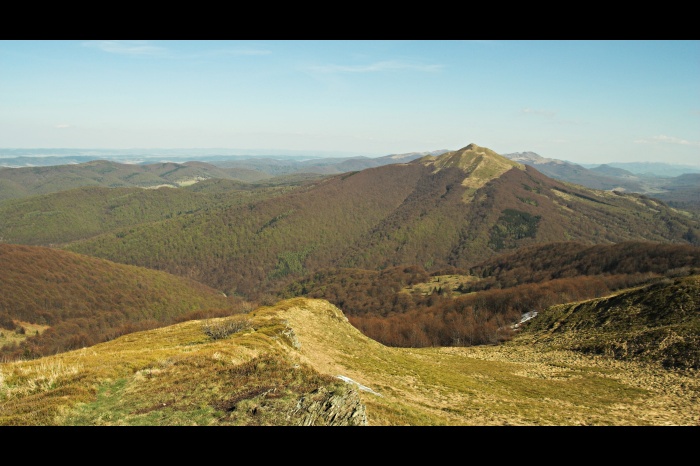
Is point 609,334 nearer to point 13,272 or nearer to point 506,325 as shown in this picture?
point 506,325

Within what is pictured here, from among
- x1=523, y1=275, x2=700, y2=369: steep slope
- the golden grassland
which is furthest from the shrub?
x1=523, y1=275, x2=700, y2=369: steep slope

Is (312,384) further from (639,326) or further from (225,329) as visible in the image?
(639,326)

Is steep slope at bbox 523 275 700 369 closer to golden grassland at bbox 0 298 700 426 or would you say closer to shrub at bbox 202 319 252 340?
golden grassland at bbox 0 298 700 426

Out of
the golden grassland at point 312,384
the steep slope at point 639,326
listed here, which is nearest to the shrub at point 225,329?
the golden grassland at point 312,384

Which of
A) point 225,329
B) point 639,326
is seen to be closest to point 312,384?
point 225,329

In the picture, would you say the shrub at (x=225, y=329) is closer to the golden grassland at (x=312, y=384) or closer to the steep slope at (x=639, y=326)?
the golden grassland at (x=312, y=384)
